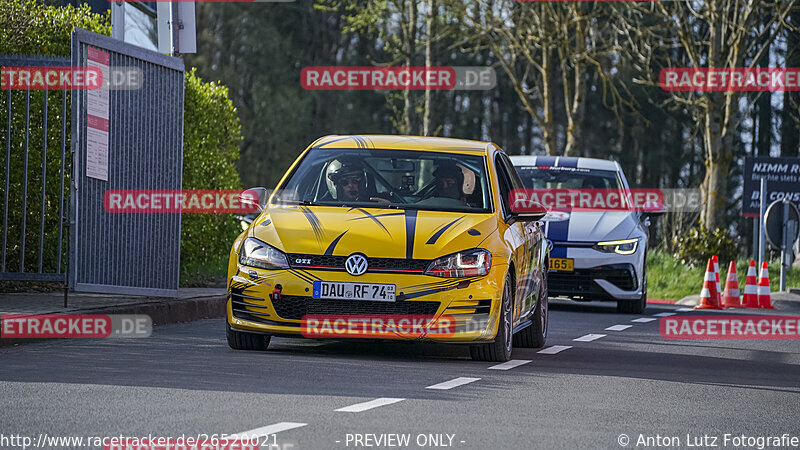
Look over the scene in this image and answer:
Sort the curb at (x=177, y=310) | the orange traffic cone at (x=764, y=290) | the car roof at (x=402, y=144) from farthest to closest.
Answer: the orange traffic cone at (x=764, y=290), the curb at (x=177, y=310), the car roof at (x=402, y=144)

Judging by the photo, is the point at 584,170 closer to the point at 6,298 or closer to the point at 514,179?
→ the point at 514,179

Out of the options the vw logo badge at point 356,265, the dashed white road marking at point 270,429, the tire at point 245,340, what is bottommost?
the tire at point 245,340

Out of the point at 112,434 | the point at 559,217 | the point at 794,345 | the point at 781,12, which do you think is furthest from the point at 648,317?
the point at 781,12

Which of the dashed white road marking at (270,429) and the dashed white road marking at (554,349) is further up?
the dashed white road marking at (270,429)

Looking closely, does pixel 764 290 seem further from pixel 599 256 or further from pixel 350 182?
pixel 350 182

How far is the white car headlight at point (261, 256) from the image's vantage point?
10172mm

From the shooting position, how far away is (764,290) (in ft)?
69.2

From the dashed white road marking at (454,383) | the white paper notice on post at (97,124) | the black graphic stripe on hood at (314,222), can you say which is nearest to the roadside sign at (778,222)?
the white paper notice on post at (97,124)

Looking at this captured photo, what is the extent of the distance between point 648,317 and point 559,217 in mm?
1678

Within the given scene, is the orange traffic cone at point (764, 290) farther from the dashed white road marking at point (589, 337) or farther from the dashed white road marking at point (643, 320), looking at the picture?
the dashed white road marking at point (589, 337)

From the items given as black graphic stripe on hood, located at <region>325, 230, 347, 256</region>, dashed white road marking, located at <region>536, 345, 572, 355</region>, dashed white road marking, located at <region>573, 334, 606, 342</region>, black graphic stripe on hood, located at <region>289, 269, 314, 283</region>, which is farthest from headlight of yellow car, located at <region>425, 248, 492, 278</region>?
dashed white road marking, located at <region>573, 334, 606, 342</region>

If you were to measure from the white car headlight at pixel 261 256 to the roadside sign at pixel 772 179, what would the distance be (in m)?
17.5

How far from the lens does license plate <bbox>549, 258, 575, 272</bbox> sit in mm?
17438

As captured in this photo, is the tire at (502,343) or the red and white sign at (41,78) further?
the red and white sign at (41,78)
